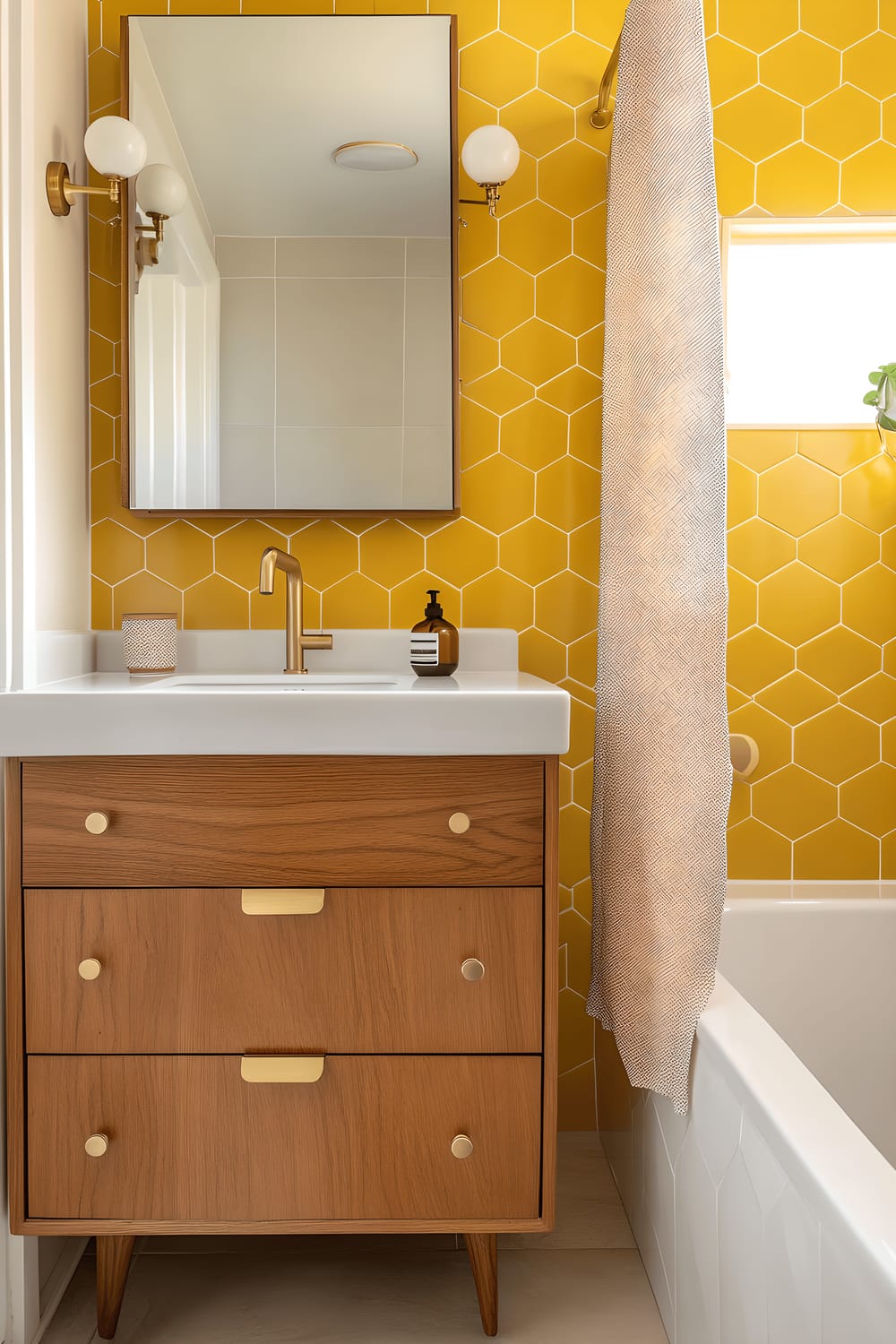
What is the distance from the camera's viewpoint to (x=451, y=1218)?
1243mm

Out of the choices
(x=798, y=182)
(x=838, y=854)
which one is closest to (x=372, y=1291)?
(x=838, y=854)

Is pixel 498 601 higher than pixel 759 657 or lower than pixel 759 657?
higher

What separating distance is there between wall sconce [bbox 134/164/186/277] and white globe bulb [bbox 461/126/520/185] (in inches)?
20.6

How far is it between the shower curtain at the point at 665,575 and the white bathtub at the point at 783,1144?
119mm

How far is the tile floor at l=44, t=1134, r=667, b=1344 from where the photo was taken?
1.34m

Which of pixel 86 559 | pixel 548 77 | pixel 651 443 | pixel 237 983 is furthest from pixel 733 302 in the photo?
pixel 237 983

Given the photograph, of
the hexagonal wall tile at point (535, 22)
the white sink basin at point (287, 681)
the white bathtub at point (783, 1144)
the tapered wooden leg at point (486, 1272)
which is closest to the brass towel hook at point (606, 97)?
the hexagonal wall tile at point (535, 22)

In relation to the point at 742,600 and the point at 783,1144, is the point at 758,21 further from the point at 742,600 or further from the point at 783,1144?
the point at 783,1144

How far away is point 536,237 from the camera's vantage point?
1.79 metres

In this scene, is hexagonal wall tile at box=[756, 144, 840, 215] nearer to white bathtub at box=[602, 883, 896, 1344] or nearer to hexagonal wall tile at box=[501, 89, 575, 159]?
hexagonal wall tile at box=[501, 89, 575, 159]

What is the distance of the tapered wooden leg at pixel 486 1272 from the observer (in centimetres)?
131

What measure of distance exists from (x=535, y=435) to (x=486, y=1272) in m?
Result: 1.38

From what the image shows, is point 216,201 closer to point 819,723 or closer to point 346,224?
point 346,224

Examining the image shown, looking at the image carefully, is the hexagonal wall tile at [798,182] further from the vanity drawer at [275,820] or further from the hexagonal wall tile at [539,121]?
the vanity drawer at [275,820]
